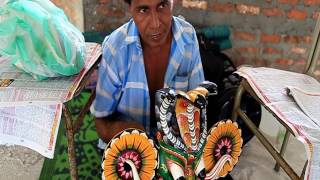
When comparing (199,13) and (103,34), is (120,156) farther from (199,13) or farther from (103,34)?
(199,13)

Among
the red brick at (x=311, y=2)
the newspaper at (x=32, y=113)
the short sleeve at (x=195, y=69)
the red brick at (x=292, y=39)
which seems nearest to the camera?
the newspaper at (x=32, y=113)

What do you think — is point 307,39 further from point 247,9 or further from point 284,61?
point 247,9

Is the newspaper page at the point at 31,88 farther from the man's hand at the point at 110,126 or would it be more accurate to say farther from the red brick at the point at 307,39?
the red brick at the point at 307,39

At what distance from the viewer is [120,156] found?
0.86 meters

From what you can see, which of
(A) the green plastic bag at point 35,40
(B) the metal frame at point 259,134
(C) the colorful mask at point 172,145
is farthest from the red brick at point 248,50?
(A) the green plastic bag at point 35,40

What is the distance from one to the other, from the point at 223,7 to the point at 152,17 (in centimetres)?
116

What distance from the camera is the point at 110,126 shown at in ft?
3.60

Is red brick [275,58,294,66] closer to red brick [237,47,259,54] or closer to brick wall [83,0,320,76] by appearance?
brick wall [83,0,320,76]

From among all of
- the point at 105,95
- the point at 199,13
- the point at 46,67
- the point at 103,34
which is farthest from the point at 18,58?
the point at 199,13

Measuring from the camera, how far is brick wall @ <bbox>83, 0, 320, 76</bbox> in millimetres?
1972

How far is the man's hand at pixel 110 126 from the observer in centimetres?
106

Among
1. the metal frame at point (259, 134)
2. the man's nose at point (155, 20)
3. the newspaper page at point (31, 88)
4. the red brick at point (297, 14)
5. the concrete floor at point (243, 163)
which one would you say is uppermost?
the man's nose at point (155, 20)

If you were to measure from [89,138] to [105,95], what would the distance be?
1.78 ft

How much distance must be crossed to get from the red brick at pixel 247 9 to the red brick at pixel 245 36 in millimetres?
135
